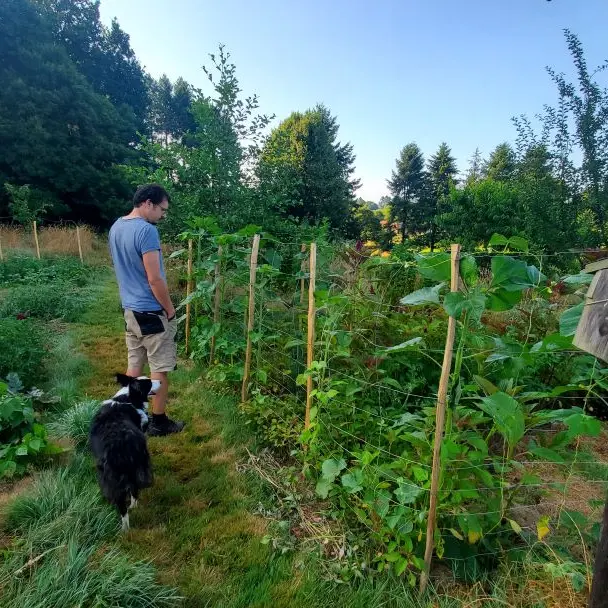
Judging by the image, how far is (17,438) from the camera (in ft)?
8.65

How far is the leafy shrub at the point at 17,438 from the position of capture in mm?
2428

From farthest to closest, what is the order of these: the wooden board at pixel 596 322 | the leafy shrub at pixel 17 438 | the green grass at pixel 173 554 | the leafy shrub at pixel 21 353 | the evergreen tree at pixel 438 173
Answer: the evergreen tree at pixel 438 173, the leafy shrub at pixel 21 353, the leafy shrub at pixel 17 438, the green grass at pixel 173 554, the wooden board at pixel 596 322

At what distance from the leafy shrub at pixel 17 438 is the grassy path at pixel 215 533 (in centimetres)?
76

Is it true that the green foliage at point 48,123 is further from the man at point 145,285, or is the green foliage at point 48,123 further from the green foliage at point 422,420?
the green foliage at point 422,420

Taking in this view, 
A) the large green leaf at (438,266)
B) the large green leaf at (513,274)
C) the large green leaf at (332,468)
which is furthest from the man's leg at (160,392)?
the large green leaf at (513,274)

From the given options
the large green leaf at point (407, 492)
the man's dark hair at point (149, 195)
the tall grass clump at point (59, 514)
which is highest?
the man's dark hair at point (149, 195)

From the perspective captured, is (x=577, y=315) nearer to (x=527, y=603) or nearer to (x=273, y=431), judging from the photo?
(x=527, y=603)

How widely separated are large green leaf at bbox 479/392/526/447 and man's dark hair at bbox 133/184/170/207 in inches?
96.6

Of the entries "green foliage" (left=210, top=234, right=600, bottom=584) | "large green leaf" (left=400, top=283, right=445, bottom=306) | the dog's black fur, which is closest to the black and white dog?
the dog's black fur

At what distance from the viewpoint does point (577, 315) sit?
1.16 metres

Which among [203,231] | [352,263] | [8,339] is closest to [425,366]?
[352,263]

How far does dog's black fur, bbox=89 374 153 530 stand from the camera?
2051mm

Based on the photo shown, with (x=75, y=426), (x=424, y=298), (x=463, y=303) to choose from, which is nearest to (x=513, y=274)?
(x=463, y=303)

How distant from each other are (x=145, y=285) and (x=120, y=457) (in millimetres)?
1235
